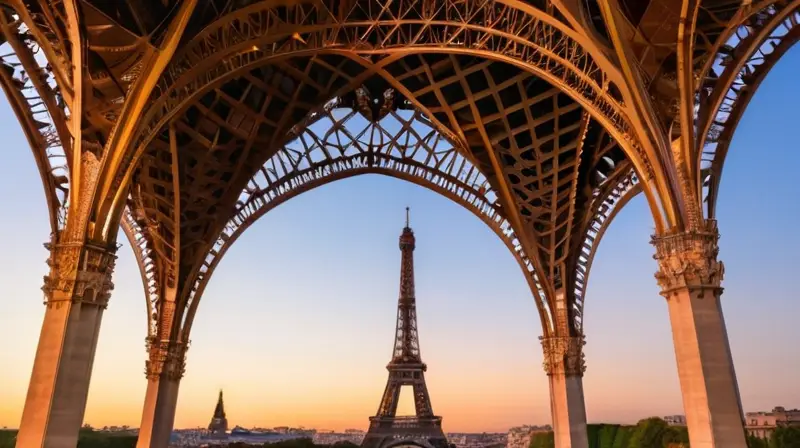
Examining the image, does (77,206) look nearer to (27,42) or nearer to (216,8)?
(27,42)

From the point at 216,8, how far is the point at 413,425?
184ft

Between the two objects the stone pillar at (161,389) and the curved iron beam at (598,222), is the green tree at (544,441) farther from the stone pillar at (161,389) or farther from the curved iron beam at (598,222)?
the stone pillar at (161,389)

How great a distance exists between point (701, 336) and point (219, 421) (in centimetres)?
9953

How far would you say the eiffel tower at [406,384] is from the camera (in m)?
64.9

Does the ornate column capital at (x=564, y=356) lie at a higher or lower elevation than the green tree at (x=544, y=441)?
higher

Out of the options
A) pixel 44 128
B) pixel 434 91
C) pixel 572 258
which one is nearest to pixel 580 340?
pixel 572 258

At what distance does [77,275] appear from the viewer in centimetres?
1548

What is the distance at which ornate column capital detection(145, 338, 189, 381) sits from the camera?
2798 cm

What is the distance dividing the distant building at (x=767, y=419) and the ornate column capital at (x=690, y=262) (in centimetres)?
3995

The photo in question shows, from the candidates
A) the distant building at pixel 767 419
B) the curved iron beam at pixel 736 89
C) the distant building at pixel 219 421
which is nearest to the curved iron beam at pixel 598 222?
the curved iron beam at pixel 736 89

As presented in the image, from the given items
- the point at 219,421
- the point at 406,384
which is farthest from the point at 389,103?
the point at 219,421

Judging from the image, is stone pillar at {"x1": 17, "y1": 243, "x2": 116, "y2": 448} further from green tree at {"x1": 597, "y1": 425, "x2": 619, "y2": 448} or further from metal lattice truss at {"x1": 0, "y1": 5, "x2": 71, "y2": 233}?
green tree at {"x1": 597, "y1": 425, "x2": 619, "y2": 448}

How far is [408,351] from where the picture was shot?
70.2 meters

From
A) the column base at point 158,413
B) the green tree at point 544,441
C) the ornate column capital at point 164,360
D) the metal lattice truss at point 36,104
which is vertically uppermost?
the metal lattice truss at point 36,104
